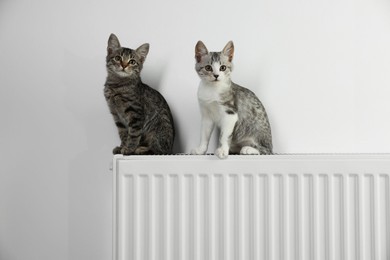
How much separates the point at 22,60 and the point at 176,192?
81 cm

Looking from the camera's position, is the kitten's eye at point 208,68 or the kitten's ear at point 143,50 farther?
the kitten's ear at point 143,50

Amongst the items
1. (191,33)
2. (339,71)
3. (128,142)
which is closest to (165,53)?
(191,33)

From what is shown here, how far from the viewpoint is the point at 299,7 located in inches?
65.9

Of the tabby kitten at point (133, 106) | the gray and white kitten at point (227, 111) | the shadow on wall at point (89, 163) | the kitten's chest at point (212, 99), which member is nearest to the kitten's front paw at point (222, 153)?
the gray and white kitten at point (227, 111)

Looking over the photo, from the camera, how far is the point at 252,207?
1.39 meters

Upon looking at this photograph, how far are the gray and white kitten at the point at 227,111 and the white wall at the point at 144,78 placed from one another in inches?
6.2

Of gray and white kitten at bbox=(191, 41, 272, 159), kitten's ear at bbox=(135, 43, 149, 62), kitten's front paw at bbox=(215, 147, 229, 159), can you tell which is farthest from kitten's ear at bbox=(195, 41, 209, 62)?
kitten's front paw at bbox=(215, 147, 229, 159)

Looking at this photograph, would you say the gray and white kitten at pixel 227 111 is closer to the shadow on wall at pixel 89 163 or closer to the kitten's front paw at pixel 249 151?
the kitten's front paw at pixel 249 151

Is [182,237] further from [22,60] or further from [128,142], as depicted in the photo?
[22,60]

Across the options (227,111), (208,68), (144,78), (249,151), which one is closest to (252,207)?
(249,151)

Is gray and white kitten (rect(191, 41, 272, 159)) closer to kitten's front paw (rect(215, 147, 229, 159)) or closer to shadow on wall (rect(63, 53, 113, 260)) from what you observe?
kitten's front paw (rect(215, 147, 229, 159))

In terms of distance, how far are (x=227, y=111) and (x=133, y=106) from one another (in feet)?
1.05

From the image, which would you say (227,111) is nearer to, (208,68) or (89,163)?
(208,68)

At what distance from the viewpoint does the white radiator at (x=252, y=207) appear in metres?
1.38
